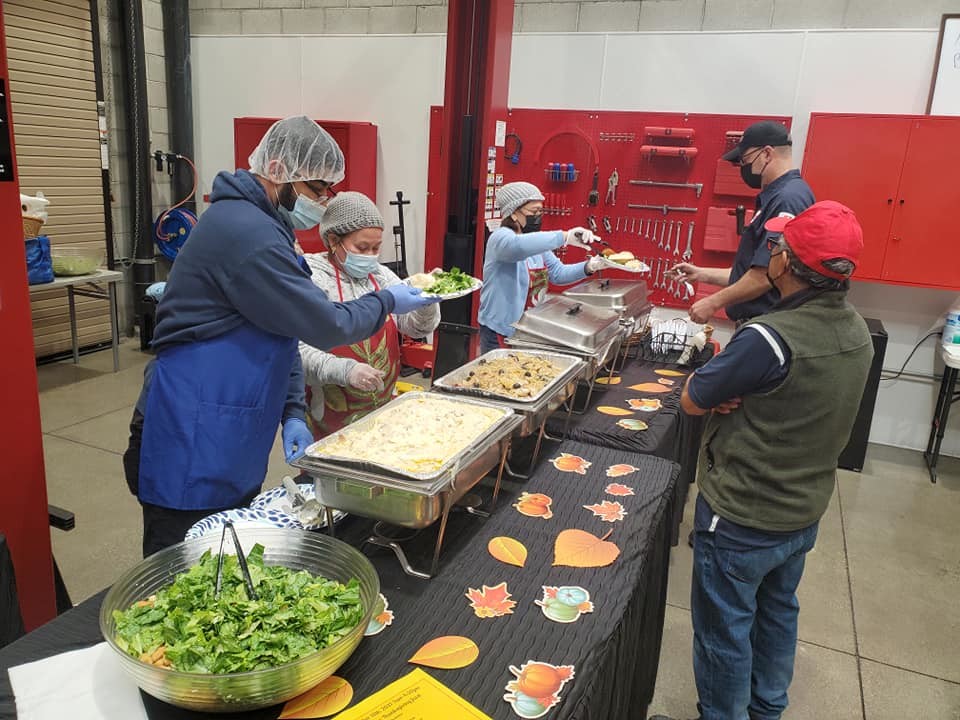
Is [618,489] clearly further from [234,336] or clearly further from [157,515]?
[157,515]

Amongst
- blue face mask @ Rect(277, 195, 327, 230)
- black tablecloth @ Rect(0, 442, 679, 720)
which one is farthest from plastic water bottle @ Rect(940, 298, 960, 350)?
blue face mask @ Rect(277, 195, 327, 230)

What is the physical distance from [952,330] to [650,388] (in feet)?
8.06

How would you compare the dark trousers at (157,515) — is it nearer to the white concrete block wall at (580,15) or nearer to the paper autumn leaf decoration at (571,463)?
the paper autumn leaf decoration at (571,463)

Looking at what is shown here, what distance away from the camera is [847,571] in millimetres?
3340

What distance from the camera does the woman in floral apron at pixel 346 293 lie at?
2.36 meters

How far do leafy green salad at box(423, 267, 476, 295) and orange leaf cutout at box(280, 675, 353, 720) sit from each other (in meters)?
1.30

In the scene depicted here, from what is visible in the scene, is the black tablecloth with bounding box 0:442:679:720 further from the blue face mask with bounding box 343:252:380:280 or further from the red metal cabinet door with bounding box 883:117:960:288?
the red metal cabinet door with bounding box 883:117:960:288

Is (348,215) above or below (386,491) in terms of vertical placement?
above

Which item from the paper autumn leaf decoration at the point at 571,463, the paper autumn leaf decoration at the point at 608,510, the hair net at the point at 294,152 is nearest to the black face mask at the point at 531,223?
the paper autumn leaf decoration at the point at 571,463

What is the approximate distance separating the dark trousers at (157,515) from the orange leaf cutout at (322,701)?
0.82 metres

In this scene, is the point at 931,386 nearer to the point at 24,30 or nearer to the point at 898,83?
the point at 898,83

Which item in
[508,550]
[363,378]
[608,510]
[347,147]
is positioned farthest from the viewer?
[347,147]

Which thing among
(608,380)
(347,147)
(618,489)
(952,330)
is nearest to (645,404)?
(608,380)

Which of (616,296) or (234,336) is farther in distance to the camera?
(616,296)
